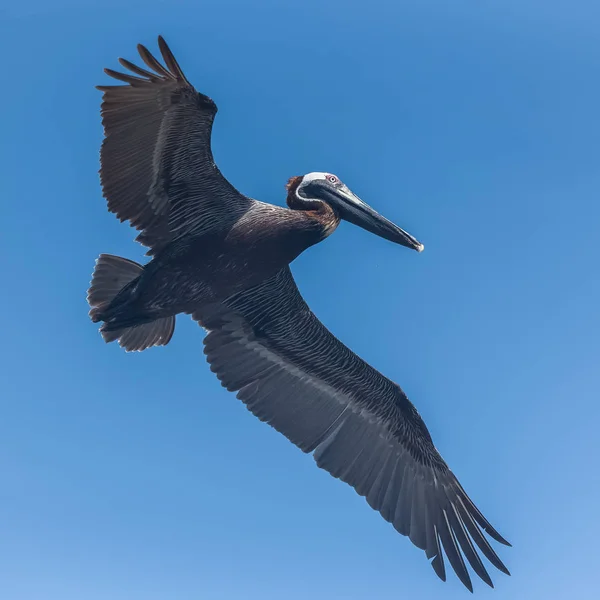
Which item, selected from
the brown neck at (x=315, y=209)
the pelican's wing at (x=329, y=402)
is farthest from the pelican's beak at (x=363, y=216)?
the pelican's wing at (x=329, y=402)

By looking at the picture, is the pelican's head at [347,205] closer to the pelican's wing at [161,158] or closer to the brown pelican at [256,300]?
the brown pelican at [256,300]

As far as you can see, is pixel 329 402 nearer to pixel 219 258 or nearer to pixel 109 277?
pixel 219 258

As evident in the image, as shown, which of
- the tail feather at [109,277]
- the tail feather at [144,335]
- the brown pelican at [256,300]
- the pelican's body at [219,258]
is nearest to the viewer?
the brown pelican at [256,300]

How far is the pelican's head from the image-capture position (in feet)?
38.5

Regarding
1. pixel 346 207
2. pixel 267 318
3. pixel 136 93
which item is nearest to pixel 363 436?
pixel 267 318

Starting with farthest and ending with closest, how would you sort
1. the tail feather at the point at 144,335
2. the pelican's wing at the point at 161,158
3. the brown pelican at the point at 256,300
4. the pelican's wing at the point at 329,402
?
1. the pelican's wing at the point at 329,402
2. the tail feather at the point at 144,335
3. the brown pelican at the point at 256,300
4. the pelican's wing at the point at 161,158

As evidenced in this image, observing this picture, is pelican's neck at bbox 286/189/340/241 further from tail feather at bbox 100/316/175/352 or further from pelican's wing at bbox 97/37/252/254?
tail feather at bbox 100/316/175/352

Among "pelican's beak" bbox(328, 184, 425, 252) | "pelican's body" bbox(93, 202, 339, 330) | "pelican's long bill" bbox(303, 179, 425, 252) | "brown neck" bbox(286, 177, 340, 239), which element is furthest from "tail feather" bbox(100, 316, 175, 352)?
"pelican's beak" bbox(328, 184, 425, 252)

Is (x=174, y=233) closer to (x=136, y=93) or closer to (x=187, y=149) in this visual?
(x=187, y=149)

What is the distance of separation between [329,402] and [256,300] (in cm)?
191

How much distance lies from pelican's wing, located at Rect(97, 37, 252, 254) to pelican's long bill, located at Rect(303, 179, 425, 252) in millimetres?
1219

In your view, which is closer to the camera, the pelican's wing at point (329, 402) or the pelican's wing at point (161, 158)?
the pelican's wing at point (161, 158)

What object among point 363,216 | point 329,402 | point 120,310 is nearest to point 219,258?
point 120,310

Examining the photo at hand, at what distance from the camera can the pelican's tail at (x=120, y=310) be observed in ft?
35.7
